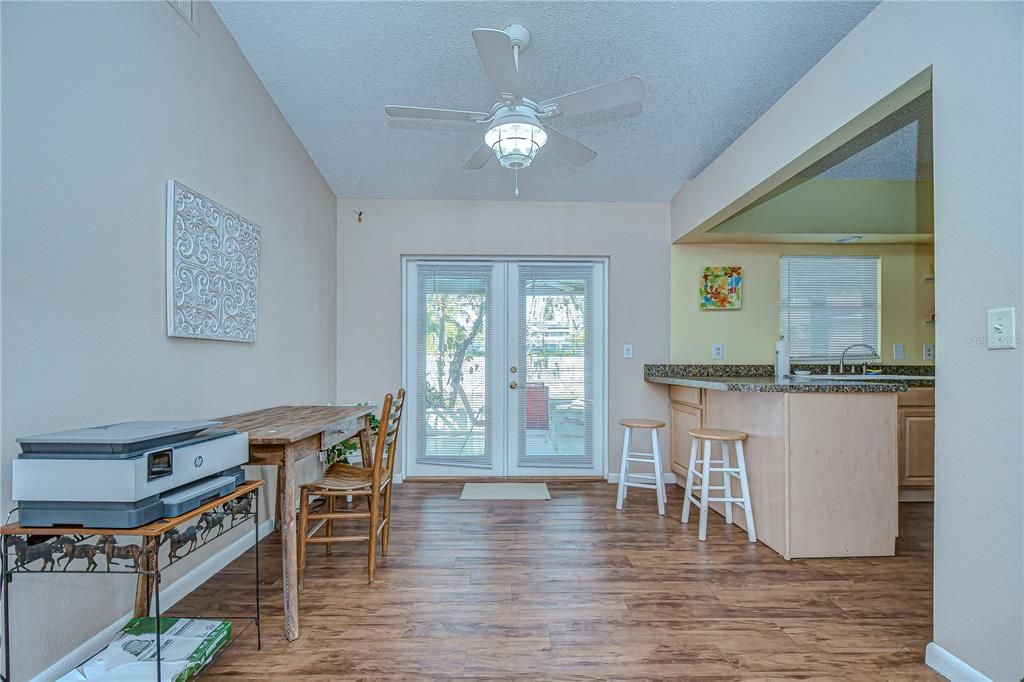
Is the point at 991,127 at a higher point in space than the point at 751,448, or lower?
higher

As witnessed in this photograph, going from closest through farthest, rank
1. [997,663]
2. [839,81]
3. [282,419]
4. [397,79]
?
1. [997,663]
2. [839,81]
3. [282,419]
4. [397,79]

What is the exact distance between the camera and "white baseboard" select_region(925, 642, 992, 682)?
1547 millimetres

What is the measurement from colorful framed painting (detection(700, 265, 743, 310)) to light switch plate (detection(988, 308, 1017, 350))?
2.77 meters

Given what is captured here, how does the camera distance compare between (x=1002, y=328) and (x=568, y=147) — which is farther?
(x=568, y=147)

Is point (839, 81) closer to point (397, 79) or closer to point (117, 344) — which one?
point (397, 79)

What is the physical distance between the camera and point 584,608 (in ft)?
6.91

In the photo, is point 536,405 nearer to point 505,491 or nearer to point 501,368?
point 501,368

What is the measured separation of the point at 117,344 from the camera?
184 cm

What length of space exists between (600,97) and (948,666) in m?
2.33

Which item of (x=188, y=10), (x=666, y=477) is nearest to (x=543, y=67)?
(x=188, y=10)

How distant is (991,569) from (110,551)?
244cm

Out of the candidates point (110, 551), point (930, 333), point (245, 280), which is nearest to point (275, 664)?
point (110, 551)

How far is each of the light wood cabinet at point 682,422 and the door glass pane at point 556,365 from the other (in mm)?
659

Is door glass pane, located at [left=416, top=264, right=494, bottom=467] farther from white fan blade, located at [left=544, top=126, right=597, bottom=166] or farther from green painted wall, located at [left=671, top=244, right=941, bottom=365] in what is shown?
A: white fan blade, located at [left=544, top=126, right=597, bottom=166]
